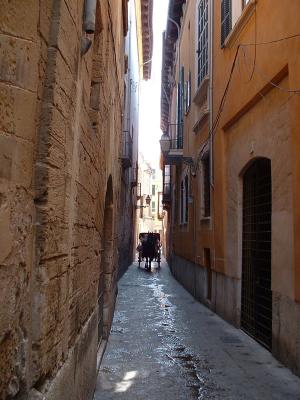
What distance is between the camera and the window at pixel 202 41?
11.7m

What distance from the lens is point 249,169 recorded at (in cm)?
812

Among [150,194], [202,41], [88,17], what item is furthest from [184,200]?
[150,194]

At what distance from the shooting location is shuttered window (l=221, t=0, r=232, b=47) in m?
8.98

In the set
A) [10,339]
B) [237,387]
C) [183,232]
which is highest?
[183,232]

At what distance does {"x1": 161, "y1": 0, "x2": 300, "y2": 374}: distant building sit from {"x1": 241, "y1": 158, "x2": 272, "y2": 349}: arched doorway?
18mm

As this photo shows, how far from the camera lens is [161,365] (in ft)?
19.0

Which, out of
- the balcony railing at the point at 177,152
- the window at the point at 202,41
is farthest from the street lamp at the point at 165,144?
the window at the point at 202,41

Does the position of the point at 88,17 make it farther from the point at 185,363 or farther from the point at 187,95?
the point at 187,95

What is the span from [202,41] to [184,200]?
582cm

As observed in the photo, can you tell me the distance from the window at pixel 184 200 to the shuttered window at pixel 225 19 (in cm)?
653

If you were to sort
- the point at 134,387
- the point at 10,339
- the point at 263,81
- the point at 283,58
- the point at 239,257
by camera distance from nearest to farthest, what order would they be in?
the point at 10,339, the point at 134,387, the point at 283,58, the point at 263,81, the point at 239,257

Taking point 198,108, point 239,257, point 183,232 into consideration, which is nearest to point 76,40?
point 239,257

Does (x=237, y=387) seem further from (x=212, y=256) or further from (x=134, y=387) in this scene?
(x=212, y=256)

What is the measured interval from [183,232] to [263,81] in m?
9.26
